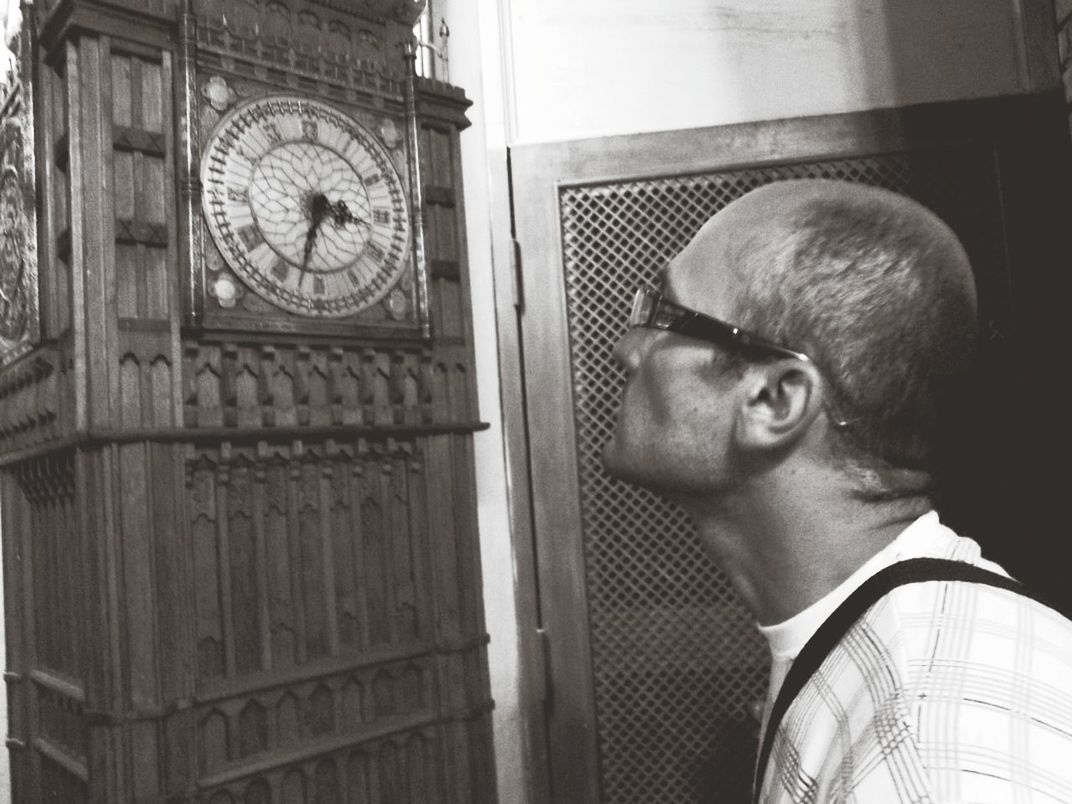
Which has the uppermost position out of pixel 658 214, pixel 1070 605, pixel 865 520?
pixel 658 214

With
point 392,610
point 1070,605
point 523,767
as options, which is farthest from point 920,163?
point 523,767

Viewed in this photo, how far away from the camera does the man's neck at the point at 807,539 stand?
0.95 m

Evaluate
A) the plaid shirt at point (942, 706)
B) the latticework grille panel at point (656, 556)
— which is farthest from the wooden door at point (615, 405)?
the plaid shirt at point (942, 706)

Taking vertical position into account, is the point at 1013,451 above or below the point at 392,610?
above

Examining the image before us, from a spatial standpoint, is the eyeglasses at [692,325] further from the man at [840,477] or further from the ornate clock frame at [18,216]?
the ornate clock frame at [18,216]

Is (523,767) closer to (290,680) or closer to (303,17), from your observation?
(290,680)

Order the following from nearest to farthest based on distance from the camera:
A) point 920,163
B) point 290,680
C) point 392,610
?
point 290,680
point 392,610
point 920,163

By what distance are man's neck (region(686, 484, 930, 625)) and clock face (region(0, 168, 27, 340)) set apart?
1625mm

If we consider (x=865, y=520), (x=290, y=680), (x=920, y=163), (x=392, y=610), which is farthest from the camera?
(x=920, y=163)

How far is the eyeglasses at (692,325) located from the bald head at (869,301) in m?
0.01

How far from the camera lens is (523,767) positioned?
7.37 feet

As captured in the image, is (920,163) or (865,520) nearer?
(865,520)

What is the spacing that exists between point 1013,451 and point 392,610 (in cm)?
155

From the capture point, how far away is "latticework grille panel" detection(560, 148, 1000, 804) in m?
2.13
